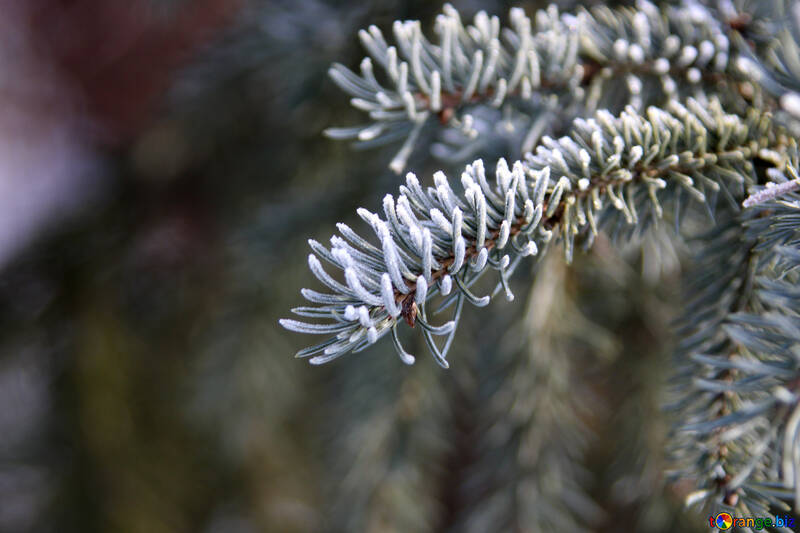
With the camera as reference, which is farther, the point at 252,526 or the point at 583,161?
the point at 252,526

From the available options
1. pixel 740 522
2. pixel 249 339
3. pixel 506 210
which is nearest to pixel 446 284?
pixel 506 210

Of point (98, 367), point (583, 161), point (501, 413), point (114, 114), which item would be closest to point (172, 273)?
point (98, 367)

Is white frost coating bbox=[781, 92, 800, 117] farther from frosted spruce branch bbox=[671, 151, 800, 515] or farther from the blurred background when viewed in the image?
the blurred background

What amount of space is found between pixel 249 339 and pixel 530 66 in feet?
1.22

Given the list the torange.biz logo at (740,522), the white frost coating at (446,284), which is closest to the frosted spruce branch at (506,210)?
the white frost coating at (446,284)

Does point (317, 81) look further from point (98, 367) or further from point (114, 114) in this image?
point (114, 114)

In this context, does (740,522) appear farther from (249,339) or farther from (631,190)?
(249,339)

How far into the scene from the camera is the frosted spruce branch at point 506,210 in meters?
0.19

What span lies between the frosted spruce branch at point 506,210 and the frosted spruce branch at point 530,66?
4cm

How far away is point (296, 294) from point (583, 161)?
14.7 inches

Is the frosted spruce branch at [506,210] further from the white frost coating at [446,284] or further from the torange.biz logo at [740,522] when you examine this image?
the torange.biz logo at [740,522]

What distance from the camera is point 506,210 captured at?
0.66ft

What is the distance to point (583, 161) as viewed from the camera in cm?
22

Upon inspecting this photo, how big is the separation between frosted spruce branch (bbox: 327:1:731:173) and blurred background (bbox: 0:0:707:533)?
12 centimetres
